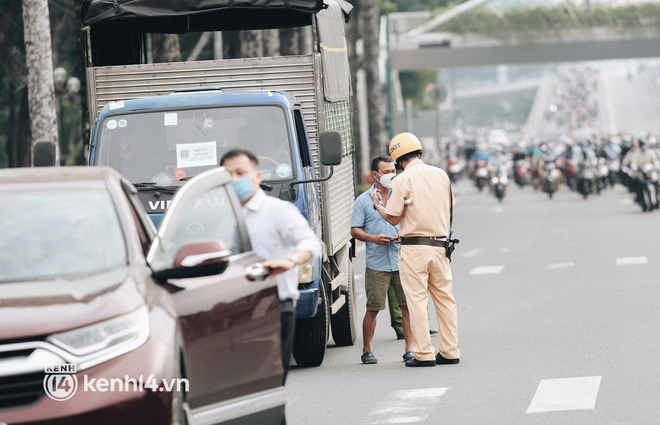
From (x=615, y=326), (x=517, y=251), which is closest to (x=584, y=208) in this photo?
(x=517, y=251)

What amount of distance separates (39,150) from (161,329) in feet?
16.6

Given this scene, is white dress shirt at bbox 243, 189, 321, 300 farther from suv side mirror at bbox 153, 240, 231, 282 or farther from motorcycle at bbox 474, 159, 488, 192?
motorcycle at bbox 474, 159, 488, 192

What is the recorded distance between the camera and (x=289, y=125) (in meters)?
10.6

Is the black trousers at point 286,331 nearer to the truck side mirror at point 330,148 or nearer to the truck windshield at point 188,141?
the truck side mirror at point 330,148

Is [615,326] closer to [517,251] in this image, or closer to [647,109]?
[517,251]

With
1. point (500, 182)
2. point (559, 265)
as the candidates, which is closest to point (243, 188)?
point (559, 265)

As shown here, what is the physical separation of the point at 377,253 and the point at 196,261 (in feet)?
18.5

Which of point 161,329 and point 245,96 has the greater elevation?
point 245,96

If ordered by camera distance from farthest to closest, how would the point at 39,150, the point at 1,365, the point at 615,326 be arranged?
the point at 615,326
the point at 39,150
the point at 1,365

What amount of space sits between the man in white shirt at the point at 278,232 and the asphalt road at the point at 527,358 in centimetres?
173

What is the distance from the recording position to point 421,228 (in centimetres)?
1052

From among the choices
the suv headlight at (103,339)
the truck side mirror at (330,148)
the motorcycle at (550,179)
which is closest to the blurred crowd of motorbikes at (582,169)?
the motorcycle at (550,179)

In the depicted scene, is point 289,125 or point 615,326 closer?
point 289,125

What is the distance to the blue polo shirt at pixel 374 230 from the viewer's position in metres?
11.4
